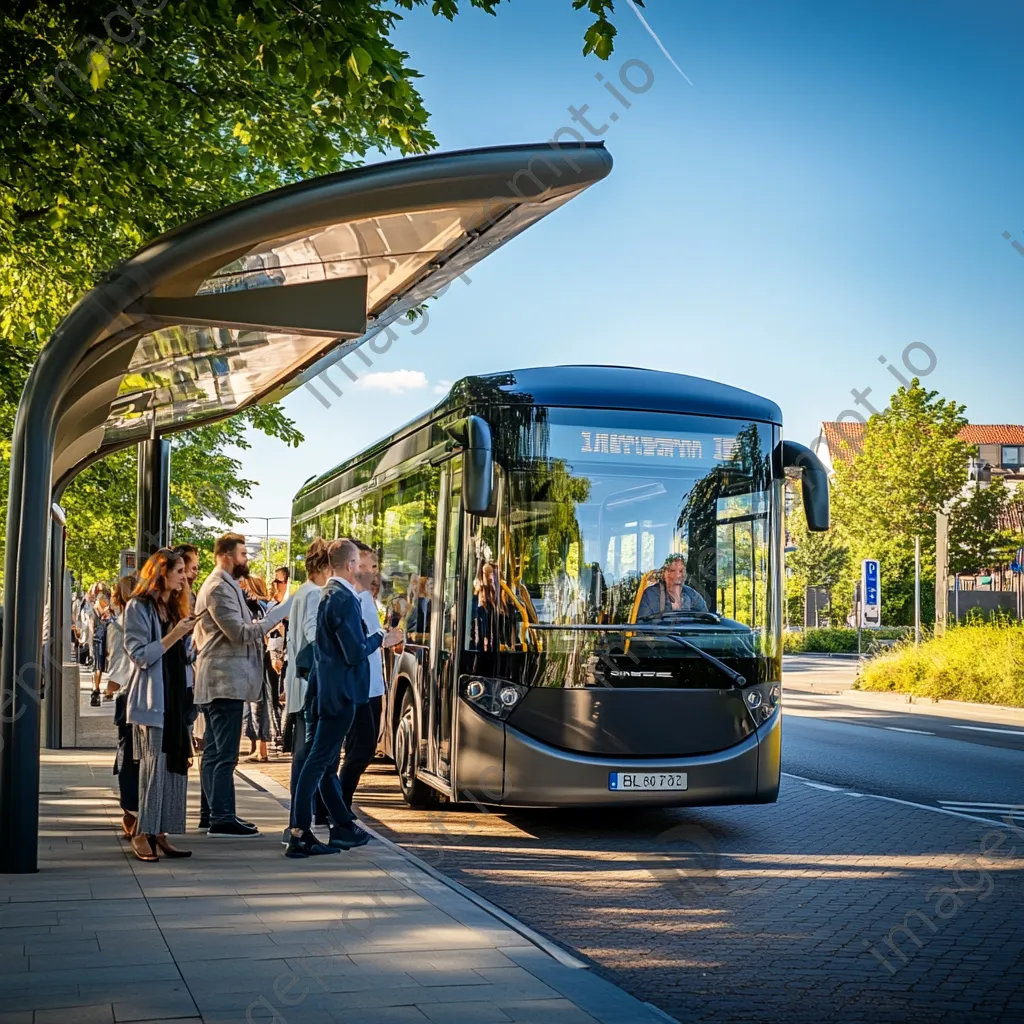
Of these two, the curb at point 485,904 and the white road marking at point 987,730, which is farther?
the white road marking at point 987,730

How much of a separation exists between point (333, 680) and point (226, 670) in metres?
1.20

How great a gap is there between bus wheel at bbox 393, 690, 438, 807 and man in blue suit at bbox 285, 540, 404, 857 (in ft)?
8.32

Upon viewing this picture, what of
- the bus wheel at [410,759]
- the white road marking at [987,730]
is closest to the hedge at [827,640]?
the white road marking at [987,730]

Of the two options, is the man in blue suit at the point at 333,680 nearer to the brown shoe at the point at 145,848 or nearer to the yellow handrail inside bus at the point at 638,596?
the brown shoe at the point at 145,848

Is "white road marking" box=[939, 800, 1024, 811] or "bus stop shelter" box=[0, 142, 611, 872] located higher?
"bus stop shelter" box=[0, 142, 611, 872]

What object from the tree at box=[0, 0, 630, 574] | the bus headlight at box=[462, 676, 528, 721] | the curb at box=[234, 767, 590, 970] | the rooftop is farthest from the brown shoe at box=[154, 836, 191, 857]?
the rooftop

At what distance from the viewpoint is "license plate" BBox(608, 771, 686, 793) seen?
9281mm

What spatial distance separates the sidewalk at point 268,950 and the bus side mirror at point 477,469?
240cm

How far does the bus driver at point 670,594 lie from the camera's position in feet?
31.0

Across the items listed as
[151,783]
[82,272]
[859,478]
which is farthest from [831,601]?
[151,783]

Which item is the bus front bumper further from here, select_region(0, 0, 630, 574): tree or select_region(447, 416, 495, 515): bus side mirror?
select_region(0, 0, 630, 574): tree

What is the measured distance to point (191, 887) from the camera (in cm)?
701

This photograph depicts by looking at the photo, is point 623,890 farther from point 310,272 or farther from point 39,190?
point 39,190

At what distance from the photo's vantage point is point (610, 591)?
941 cm
